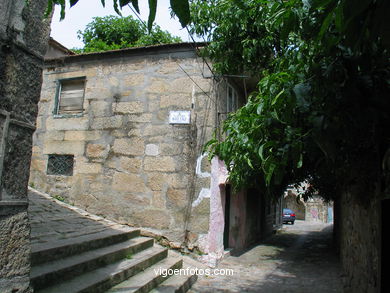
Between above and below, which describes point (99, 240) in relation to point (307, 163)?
below

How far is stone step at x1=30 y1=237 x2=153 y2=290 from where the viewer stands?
323cm

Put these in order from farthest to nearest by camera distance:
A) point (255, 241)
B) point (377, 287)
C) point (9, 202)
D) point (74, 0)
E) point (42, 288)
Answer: point (255, 241) < point (42, 288) < point (377, 287) < point (9, 202) < point (74, 0)

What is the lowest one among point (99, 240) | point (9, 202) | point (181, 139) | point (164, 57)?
point (99, 240)

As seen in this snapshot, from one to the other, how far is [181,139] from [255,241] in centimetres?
495

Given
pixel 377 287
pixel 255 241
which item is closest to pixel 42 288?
pixel 377 287

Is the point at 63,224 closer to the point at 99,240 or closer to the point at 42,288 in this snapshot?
the point at 99,240

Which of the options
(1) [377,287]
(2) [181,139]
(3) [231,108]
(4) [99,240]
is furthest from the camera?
(3) [231,108]

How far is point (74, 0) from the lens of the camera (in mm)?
1124

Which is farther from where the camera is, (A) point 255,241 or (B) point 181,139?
(A) point 255,241

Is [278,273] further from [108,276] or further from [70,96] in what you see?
[70,96]

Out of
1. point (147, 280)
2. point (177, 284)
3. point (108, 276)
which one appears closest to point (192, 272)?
point (177, 284)

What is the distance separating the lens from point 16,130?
2115 millimetres

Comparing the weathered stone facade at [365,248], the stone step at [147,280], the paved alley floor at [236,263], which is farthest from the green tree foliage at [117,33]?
the weathered stone facade at [365,248]

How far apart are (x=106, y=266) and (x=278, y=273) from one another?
3416 mm
